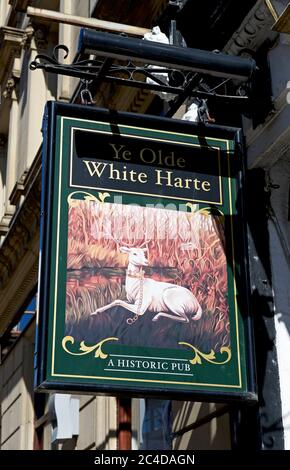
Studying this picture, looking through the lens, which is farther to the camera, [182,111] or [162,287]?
[182,111]

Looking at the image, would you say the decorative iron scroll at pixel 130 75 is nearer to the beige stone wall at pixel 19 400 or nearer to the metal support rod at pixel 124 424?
the metal support rod at pixel 124 424

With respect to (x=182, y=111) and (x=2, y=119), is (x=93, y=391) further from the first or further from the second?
(x=2, y=119)

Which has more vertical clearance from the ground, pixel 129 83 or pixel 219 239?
pixel 129 83

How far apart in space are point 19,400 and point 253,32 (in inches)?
489

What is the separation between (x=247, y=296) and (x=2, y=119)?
62.4 feet

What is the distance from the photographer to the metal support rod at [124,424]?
12.8 m

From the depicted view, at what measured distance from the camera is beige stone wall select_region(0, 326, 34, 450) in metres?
18.5

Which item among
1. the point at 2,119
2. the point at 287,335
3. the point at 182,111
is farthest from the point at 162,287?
the point at 2,119

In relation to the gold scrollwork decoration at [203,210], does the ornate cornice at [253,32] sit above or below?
above

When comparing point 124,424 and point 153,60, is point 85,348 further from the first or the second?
point 124,424

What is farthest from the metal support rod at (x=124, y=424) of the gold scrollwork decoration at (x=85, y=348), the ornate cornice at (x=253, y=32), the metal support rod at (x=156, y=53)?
the metal support rod at (x=156, y=53)

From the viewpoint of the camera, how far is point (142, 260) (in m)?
7.28

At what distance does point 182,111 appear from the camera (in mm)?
10914

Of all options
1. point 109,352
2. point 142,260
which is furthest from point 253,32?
point 109,352
